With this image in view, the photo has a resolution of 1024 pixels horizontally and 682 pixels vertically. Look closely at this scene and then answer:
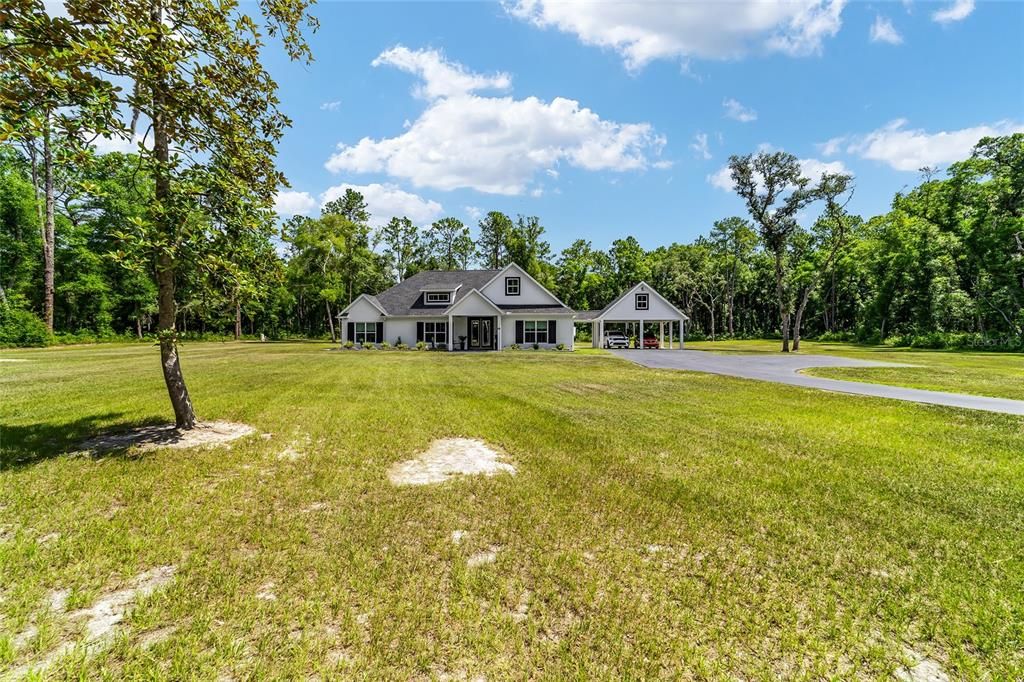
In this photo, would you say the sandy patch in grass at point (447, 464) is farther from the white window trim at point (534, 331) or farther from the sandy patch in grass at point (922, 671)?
the white window trim at point (534, 331)

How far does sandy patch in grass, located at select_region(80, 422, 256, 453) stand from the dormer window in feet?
84.6

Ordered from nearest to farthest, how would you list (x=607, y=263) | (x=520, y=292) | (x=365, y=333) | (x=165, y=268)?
(x=165, y=268) → (x=520, y=292) → (x=365, y=333) → (x=607, y=263)

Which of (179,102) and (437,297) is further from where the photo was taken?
(437,297)

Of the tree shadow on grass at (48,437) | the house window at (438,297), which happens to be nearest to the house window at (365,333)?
the house window at (438,297)

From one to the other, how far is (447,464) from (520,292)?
1057 inches

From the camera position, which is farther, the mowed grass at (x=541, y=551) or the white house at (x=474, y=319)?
the white house at (x=474, y=319)

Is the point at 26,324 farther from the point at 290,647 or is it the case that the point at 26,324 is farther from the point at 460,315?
the point at 290,647

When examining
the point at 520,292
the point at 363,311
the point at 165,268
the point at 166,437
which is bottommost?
the point at 166,437

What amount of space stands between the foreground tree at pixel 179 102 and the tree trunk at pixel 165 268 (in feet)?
0.05

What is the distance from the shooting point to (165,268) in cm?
584

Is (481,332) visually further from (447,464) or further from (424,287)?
(447,464)

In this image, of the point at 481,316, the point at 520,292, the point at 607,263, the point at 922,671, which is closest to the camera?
the point at 922,671

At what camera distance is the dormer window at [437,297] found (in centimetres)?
3297

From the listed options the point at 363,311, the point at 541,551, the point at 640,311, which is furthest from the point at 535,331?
the point at 541,551
